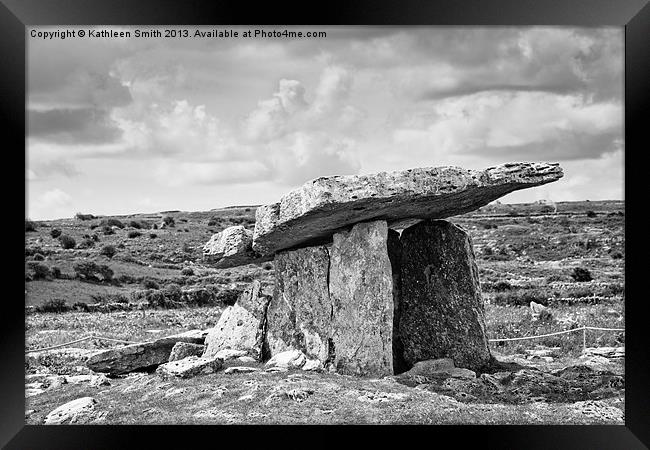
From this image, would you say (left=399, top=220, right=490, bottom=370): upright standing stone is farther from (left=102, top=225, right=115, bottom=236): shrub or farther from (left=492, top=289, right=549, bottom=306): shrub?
(left=102, top=225, right=115, bottom=236): shrub

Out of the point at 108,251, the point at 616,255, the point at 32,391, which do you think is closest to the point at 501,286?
the point at 616,255

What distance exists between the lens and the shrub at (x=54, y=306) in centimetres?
2866

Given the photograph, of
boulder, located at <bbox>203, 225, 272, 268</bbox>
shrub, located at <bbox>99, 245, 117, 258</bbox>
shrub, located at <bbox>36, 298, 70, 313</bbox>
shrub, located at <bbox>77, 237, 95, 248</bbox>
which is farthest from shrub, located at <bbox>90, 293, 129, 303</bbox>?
boulder, located at <bbox>203, 225, 272, 268</bbox>

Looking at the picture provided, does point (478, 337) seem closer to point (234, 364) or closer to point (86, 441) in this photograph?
point (234, 364)

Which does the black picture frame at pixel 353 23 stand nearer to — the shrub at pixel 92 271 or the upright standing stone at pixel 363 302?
the upright standing stone at pixel 363 302

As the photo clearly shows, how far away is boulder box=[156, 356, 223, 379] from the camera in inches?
461

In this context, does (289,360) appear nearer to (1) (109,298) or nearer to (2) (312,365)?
(2) (312,365)

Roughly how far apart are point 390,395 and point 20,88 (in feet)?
22.5

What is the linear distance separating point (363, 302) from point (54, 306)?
20890 millimetres

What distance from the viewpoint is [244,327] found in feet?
45.1

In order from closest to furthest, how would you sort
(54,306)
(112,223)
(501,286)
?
(54,306) < (501,286) < (112,223)

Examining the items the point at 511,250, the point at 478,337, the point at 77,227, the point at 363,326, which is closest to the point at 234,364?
the point at 363,326

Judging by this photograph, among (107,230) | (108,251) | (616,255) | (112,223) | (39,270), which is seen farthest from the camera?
(112,223)

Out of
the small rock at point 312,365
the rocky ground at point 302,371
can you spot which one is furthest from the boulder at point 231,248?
the small rock at point 312,365
